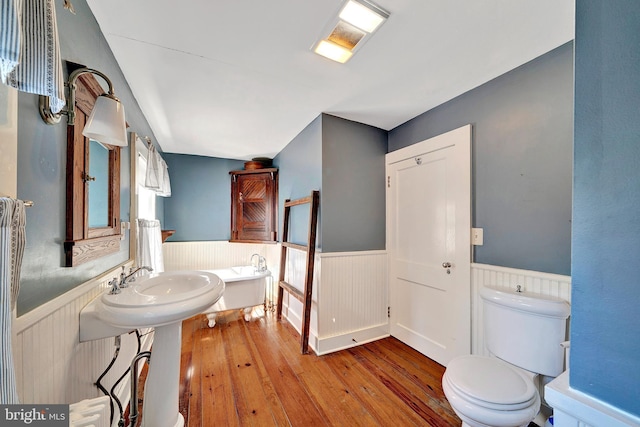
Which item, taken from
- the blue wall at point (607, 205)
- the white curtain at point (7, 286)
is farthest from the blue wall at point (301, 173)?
the white curtain at point (7, 286)

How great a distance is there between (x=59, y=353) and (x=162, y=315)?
405 millimetres

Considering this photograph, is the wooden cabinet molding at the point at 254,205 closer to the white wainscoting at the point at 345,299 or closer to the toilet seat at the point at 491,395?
the white wainscoting at the point at 345,299

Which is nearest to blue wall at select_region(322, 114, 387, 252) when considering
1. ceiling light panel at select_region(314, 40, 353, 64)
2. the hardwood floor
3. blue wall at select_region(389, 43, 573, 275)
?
ceiling light panel at select_region(314, 40, 353, 64)

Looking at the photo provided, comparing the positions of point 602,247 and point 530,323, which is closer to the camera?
point 602,247

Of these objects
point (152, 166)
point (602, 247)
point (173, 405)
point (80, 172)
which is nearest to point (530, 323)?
point (602, 247)

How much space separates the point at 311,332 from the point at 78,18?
8.75 feet

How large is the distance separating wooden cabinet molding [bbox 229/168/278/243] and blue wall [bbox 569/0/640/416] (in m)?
3.27

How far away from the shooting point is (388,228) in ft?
8.50

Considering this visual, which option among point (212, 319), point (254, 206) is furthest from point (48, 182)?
point (254, 206)

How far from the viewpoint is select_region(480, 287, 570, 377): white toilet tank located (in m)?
1.27

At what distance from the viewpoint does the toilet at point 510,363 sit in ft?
3.51

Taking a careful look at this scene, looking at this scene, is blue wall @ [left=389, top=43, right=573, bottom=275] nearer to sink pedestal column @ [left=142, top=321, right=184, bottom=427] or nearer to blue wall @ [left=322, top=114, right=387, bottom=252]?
blue wall @ [left=322, top=114, right=387, bottom=252]

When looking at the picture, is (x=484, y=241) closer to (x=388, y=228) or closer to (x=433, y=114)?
(x=388, y=228)

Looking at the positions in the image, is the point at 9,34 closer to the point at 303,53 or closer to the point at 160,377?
the point at 303,53
